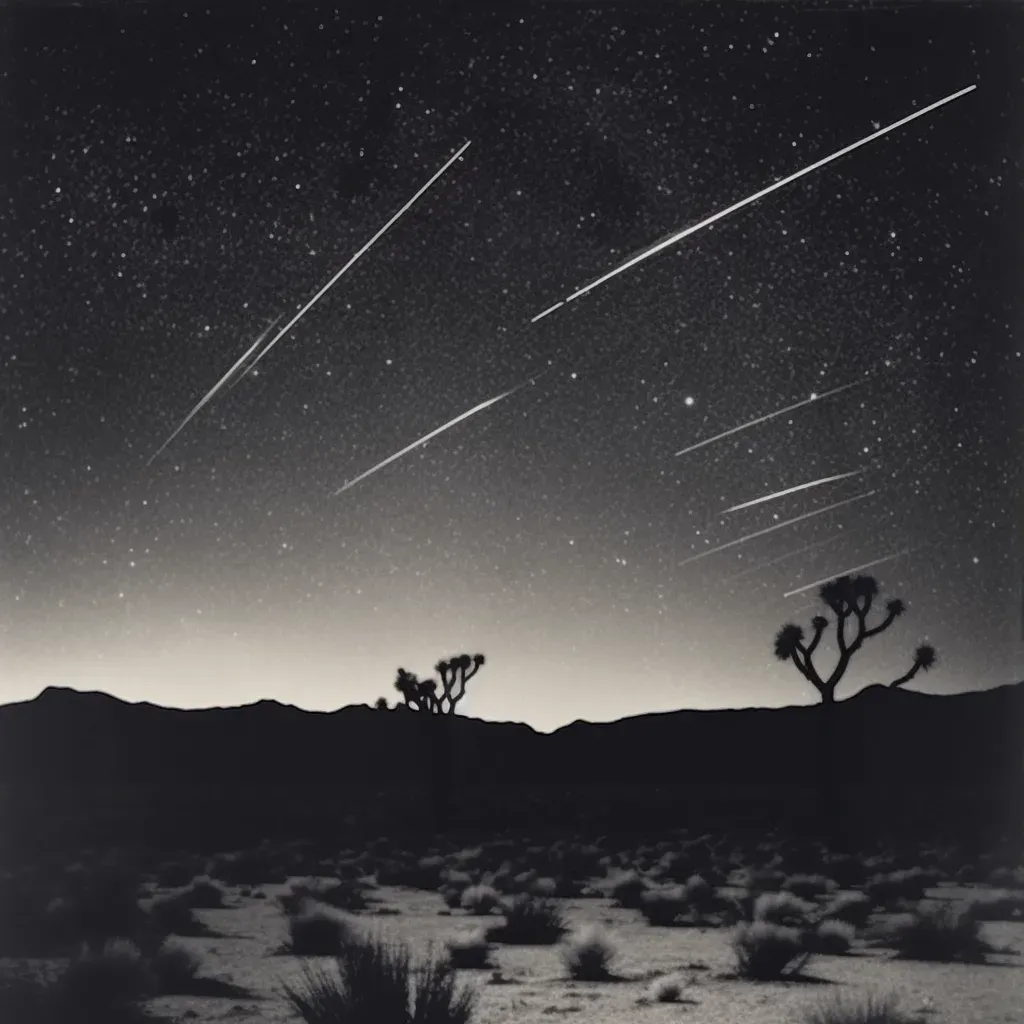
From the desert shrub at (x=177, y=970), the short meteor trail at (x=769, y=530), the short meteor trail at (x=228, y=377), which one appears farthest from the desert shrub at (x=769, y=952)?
the short meteor trail at (x=228, y=377)

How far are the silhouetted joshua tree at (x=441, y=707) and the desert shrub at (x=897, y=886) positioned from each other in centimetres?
196

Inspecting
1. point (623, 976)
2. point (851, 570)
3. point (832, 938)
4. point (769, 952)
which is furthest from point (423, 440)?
point (832, 938)

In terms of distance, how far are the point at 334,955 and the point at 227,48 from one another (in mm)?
4326

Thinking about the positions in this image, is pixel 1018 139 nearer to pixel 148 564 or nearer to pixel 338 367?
pixel 338 367

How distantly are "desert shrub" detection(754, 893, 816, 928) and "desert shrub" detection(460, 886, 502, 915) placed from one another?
3.80 feet

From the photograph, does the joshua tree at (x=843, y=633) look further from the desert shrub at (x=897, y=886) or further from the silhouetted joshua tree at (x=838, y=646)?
the desert shrub at (x=897, y=886)

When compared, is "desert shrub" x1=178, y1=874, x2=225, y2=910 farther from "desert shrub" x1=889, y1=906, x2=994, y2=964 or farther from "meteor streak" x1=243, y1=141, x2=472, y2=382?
"desert shrub" x1=889, y1=906, x2=994, y2=964

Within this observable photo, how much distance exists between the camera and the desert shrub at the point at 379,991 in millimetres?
5082

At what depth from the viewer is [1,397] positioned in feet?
19.0

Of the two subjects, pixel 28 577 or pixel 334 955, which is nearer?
pixel 334 955

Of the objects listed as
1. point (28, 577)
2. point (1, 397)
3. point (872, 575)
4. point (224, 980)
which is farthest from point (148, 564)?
point (872, 575)

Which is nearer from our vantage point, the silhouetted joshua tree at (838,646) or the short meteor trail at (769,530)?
the silhouetted joshua tree at (838,646)

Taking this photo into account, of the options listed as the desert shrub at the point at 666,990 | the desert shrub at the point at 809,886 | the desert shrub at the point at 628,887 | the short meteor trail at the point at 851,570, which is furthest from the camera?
the short meteor trail at the point at 851,570

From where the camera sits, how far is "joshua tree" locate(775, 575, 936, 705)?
538 cm
